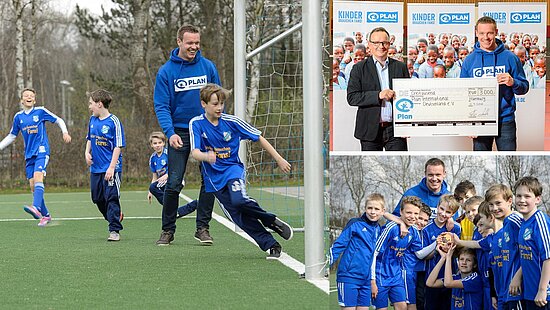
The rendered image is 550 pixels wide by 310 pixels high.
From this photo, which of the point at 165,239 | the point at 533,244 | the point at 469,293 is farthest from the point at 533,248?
the point at 165,239

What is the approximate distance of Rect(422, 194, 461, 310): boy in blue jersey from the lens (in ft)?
17.6

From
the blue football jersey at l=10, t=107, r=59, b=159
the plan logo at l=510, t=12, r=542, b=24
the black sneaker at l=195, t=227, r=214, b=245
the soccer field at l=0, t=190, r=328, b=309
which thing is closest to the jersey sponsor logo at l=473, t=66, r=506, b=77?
the plan logo at l=510, t=12, r=542, b=24

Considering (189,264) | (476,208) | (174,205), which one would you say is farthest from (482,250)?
(174,205)

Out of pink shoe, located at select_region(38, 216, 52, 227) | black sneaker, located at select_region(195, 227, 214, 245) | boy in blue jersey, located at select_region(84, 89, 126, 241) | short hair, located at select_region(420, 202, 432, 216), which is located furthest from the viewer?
pink shoe, located at select_region(38, 216, 52, 227)

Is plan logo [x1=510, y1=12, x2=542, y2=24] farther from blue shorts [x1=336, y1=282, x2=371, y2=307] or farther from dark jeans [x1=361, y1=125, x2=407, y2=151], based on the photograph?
blue shorts [x1=336, y1=282, x2=371, y2=307]

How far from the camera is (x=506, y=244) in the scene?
5.30 m

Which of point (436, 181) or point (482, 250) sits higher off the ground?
point (436, 181)

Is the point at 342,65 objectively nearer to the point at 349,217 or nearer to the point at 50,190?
the point at 349,217

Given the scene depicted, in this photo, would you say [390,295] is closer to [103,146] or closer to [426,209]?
[426,209]

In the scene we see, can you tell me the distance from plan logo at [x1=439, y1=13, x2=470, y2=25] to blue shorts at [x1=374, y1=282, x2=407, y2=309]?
141 cm

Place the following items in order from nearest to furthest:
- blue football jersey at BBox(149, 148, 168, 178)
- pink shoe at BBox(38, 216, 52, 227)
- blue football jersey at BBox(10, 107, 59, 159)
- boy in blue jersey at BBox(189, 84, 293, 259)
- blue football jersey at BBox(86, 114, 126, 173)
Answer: boy in blue jersey at BBox(189, 84, 293, 259) < blue football jersey at BBox(86, 114, 126, 173) < pink shoe at BBox(38, 216, 52, 227) < blue football jersey at BBox(10, 107, 59, 159) < blue football jersey at BBox(149, 148, 168, 178)

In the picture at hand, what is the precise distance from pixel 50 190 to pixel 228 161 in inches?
705

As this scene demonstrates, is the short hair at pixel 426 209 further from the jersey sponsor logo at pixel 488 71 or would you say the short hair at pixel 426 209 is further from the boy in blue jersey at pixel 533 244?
the jersey sponsor logo at pixel 488 71

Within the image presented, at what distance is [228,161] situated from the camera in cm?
804
